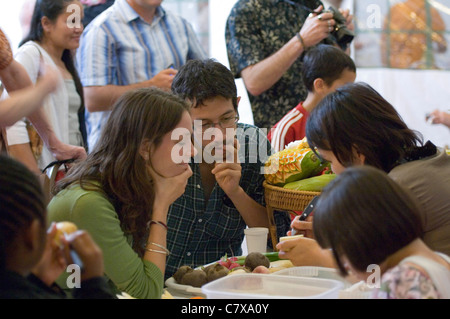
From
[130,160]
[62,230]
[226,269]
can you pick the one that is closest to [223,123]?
[130,160]

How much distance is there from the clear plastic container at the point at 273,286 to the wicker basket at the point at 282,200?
578 mm

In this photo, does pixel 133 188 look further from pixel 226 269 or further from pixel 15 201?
pixel 15 201

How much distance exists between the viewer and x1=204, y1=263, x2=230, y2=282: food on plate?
1654 millimetres

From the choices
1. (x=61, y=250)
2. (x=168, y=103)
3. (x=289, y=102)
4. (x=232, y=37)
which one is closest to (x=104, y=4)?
(x=232, y=37)

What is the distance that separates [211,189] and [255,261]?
63 cm

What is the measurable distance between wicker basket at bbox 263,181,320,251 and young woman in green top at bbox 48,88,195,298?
42cm

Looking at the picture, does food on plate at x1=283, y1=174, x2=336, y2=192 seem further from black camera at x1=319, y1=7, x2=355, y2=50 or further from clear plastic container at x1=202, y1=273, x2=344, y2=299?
black camera at x1=319, y1=7, x2=355, y2=50

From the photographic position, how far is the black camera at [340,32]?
130 inches

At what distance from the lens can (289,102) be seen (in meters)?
3.33

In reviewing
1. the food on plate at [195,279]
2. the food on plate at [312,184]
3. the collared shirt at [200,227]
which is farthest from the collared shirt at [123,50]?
the food on plate at [195,279]

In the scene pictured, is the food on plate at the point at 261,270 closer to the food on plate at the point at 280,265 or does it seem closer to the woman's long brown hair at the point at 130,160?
the food on plate at the point at 280,265

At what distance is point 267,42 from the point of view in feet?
10.8
